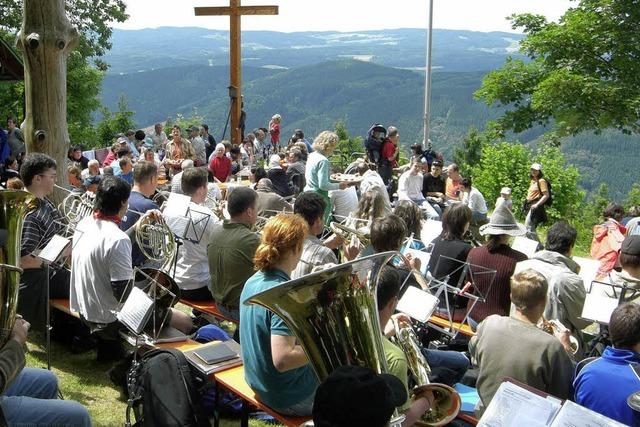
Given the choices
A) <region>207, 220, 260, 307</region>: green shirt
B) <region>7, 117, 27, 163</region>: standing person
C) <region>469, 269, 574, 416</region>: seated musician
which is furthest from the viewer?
<region>7, 117, 27, 163</region>: standing person

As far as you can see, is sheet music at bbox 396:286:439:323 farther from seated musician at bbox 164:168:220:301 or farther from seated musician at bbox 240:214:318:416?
seated musician at bbox 164:168:220:301

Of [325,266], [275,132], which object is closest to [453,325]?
[325,266]

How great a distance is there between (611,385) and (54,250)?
3.50m

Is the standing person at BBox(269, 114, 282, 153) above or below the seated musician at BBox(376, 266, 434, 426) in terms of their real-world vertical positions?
below

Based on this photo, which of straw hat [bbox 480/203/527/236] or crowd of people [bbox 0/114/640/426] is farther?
straw hat [bbox 480/203/527/236]

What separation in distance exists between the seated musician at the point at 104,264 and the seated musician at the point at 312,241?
102 centimetres

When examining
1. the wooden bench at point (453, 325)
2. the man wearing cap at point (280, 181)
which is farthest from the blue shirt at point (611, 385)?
the man wearing cap at point (280, 181)

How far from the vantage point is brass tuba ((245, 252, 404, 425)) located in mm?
2707

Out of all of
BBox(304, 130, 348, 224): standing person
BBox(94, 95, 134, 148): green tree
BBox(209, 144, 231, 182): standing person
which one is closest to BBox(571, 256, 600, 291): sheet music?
BBox(304, 130, 348, 224): standing person

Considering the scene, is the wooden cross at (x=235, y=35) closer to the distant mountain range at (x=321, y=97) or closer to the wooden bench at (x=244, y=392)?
the wooden bench at (x=244, y=392)

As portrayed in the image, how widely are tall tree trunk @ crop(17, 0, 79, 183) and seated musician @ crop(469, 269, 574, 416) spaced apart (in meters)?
4.94

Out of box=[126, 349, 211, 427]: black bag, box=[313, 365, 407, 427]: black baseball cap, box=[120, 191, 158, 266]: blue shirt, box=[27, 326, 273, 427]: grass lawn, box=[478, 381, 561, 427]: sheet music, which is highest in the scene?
box=[313, 365, 407, 427]: black baseball cap

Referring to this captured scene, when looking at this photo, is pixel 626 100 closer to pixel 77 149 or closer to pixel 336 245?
pixel 77 149

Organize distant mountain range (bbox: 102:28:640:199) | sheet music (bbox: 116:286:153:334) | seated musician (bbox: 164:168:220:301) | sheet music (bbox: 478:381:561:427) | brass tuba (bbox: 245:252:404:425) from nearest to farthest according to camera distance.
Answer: sheet music (bbox: 478:381:561:427) < brass tuba (bbox: 245:252:404:425) < sheet music (bbox: 116:286:153:334) < seated musician (bbox: 164:168:220:301) < distant mountain range (bbox: 102:28:640:199)
